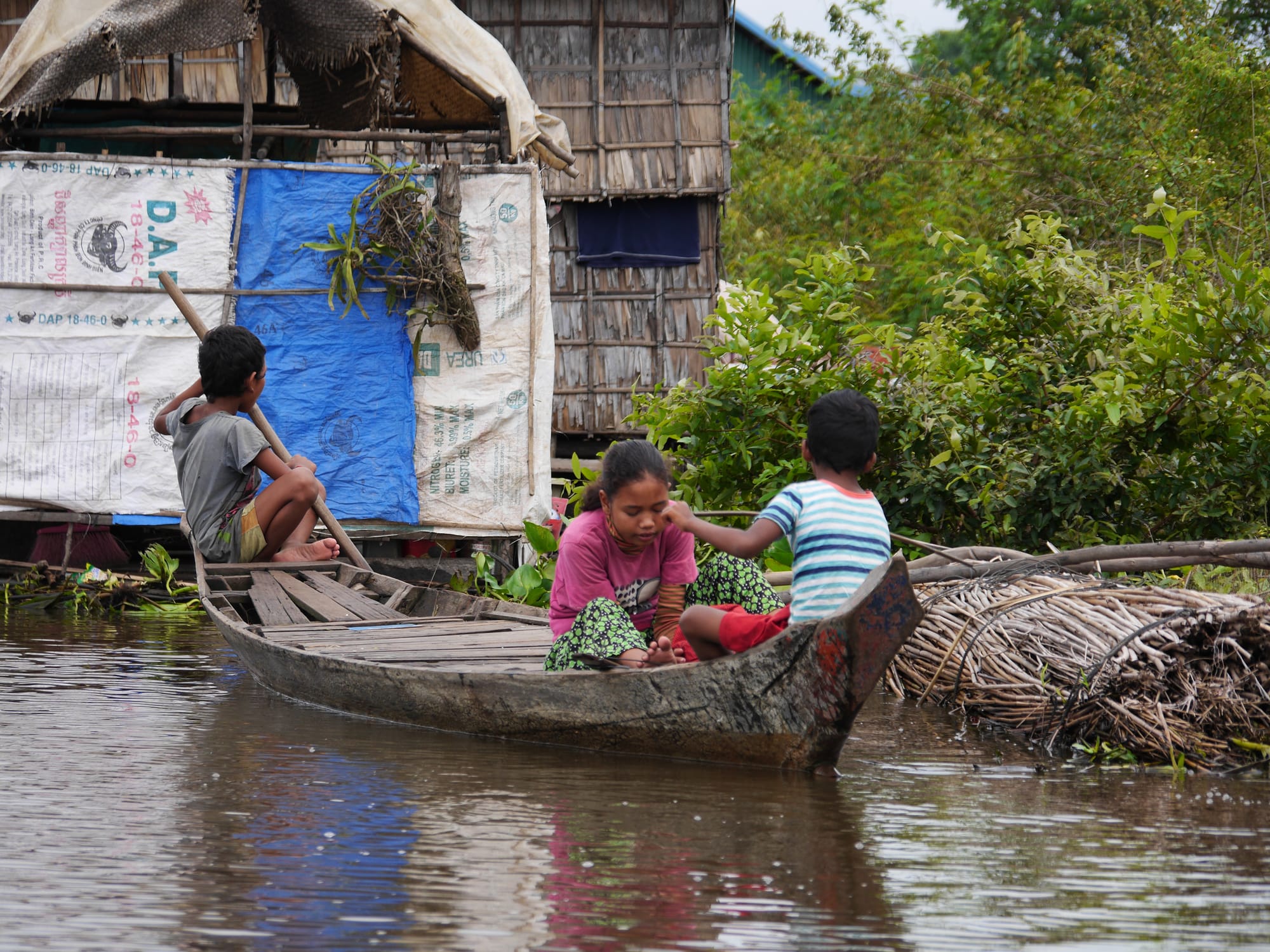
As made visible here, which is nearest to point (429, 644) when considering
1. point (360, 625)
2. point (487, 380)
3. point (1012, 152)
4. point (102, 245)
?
point (360, 625)

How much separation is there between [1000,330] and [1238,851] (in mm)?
4253

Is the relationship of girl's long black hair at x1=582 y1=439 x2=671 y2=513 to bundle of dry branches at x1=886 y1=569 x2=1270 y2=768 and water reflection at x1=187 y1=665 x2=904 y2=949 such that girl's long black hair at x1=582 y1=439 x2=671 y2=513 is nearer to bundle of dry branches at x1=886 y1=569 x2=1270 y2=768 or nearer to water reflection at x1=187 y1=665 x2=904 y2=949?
water reflection at x1=187 y1=665 x2=904 y2=949

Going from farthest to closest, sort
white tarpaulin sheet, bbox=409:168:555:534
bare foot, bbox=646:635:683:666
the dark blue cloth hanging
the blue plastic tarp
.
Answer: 1. the dark blue cloth hanging
2. white tarpaulin sheet, bbox=409:168:555:534
3. the blue plastic tarp
4. bare foot, bbox=646:635:683:666

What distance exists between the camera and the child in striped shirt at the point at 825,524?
4059 millimetres

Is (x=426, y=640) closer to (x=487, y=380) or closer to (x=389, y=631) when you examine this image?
(x=389, y=631)

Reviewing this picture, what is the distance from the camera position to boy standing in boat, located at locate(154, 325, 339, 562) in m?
6.48

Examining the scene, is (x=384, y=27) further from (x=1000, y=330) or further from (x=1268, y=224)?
(x=1268, y=224)

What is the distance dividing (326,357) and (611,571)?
422 centimetres

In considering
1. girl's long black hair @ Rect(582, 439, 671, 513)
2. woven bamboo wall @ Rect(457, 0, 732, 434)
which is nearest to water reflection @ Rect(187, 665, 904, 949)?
girl's long black hair @ Rect(582, 439, 671, 513)

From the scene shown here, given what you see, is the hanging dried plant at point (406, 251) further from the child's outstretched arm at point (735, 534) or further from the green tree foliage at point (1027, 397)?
the child's outstretched arm at point (735, 534)

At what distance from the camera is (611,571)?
15.0ft

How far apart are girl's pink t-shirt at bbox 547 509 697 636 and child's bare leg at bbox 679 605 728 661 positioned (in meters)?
0.37

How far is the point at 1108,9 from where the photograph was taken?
14.3 m

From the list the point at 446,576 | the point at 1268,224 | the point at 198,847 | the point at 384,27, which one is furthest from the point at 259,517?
the point at 1268,224
